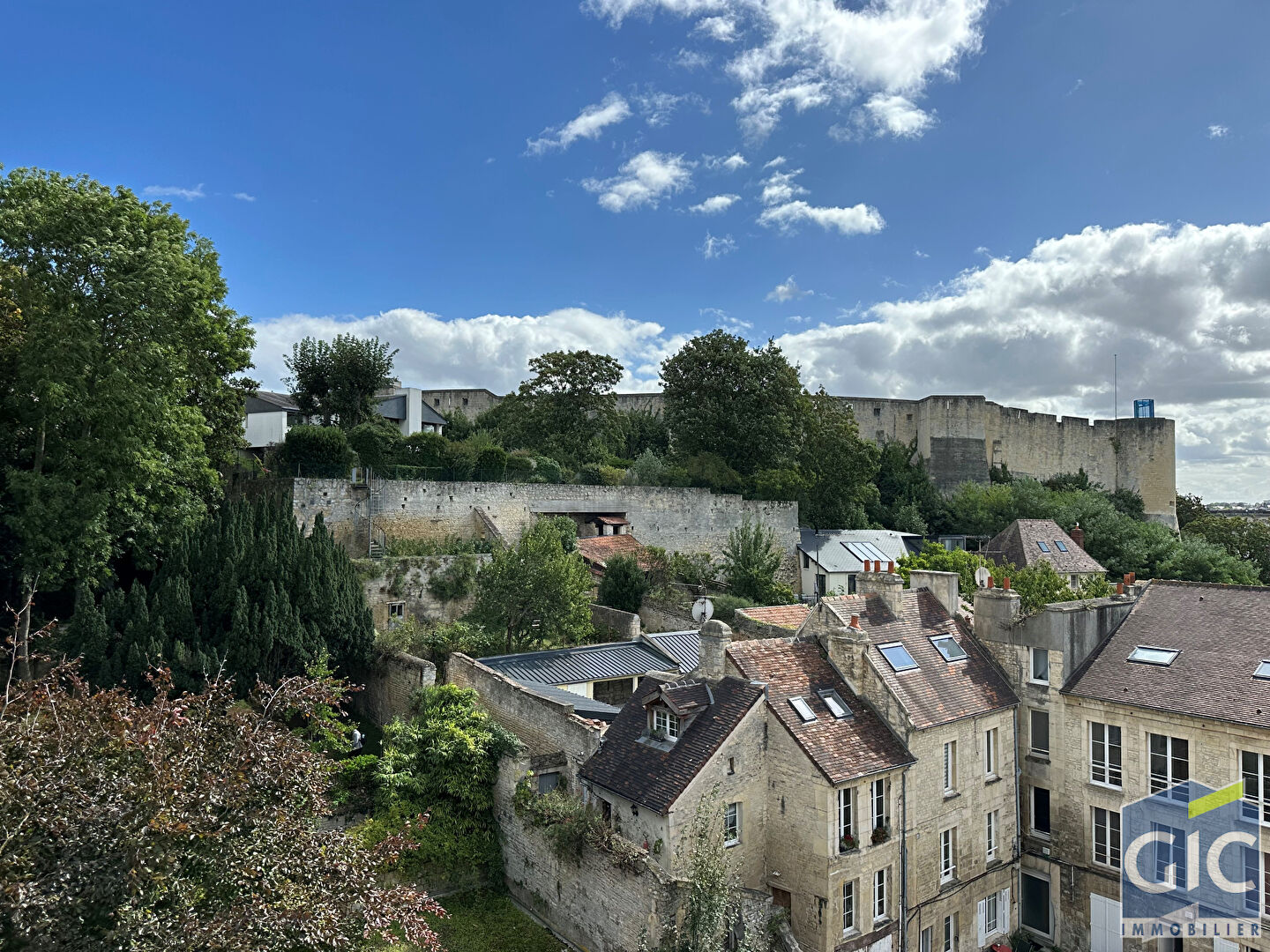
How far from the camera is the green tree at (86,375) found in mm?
17984

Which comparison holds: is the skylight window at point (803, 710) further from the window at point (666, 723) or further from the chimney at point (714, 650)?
the window at point (666, 723)

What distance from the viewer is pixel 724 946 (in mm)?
12016

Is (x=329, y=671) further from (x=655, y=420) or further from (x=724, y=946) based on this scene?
(x=655, y=420)

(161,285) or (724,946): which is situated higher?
(161,285)

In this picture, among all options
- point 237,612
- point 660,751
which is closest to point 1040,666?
point 660,751

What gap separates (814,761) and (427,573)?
16154 mm

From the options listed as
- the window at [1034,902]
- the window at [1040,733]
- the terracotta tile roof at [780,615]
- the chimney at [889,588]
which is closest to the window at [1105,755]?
the window at [1040,733]

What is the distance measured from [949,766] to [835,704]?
9.00 feet

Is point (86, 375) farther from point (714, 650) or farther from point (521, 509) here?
point (521, 509)

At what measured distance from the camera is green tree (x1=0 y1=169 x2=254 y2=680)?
1798 cm

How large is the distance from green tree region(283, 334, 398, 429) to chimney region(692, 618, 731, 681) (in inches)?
1067

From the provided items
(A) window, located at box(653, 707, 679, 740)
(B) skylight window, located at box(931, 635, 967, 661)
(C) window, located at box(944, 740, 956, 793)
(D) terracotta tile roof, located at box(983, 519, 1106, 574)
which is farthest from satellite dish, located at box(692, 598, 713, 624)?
(D) terracotta tile roof, located at box(983, 519, 1106, 574)

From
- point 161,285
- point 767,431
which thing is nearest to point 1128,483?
point 767,431

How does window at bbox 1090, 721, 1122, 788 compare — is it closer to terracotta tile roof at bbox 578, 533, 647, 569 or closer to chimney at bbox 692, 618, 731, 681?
chimney at bbox 692, 618, 731, 681
